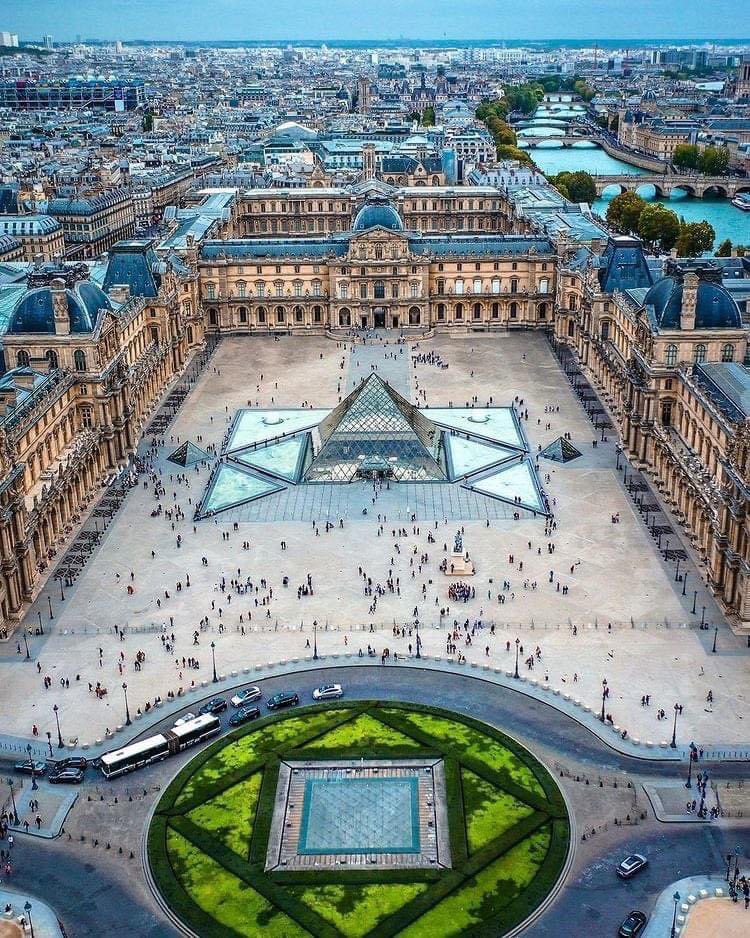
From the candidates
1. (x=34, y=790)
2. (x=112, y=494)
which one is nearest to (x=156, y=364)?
(x=112, y=494)

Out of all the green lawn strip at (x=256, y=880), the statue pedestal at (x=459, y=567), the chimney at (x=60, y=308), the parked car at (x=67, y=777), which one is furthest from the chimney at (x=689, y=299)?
the parked car at (x=67, y=777)

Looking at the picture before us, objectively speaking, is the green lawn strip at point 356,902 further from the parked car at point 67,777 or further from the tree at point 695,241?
the tree at point 695,241

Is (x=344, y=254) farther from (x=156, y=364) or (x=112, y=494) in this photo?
(x=112, y=494)

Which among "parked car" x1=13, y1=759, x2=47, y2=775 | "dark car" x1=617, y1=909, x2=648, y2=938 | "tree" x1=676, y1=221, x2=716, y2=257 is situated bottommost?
"parked car" x1=13, y1=759, x2=47, y2=775

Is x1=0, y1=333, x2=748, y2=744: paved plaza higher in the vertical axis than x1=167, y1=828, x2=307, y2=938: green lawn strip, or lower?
lower

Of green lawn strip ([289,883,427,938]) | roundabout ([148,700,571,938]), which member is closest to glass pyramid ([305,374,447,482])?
roundabout ([148,700,571,938])

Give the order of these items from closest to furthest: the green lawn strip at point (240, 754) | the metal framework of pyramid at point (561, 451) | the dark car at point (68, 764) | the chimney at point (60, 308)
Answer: the green lawn strip at point (240, 754) < the dark car at point (68, 764) < the chimney at point (60, 308) < the metal framework of pyramid at point (561, 451)

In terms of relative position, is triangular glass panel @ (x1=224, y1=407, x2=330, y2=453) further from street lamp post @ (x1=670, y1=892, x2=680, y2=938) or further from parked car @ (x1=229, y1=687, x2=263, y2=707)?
street lamp post @ (x1=670, y1=892, x2=680, y2=938)
